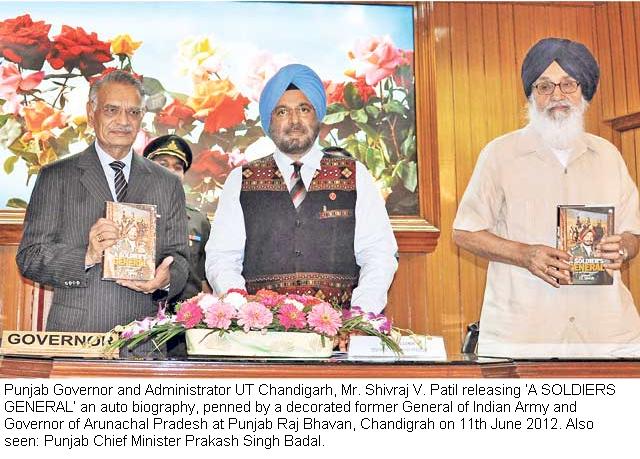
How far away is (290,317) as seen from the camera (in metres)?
2.79

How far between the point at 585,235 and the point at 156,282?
5.41 ft

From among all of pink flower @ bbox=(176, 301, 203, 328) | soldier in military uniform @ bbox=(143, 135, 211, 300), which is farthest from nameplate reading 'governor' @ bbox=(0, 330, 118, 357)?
soldier in military uniform @ bbox=(143, 135, 211, 300)

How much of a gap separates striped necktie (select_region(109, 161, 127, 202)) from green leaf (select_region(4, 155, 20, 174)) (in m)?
1.57

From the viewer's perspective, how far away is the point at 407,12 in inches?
217

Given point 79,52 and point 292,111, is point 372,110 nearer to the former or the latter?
point 292,111

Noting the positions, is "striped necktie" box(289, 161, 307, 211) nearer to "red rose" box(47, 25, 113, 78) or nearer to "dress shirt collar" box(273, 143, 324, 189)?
"dress shirt collar" box(273, 143, 324, 189)

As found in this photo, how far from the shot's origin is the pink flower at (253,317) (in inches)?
108

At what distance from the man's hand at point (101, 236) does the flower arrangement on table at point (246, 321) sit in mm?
523

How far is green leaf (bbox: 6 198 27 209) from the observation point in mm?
5059

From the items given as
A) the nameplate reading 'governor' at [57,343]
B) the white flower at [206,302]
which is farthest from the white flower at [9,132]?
the white flower at [206,302]

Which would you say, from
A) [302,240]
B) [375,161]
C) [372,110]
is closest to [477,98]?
[372,110]

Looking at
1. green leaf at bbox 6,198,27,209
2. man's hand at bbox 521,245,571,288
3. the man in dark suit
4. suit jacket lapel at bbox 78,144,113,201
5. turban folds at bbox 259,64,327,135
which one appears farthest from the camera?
green leaf at bbox 6,198,27,209

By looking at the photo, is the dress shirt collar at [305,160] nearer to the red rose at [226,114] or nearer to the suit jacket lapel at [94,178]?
the suit jacket lapel at [94,178]

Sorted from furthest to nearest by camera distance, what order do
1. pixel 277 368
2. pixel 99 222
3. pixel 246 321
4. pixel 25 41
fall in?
pixel 25 41
pixel 99 222
pixel 246 321
pixel 277 368
